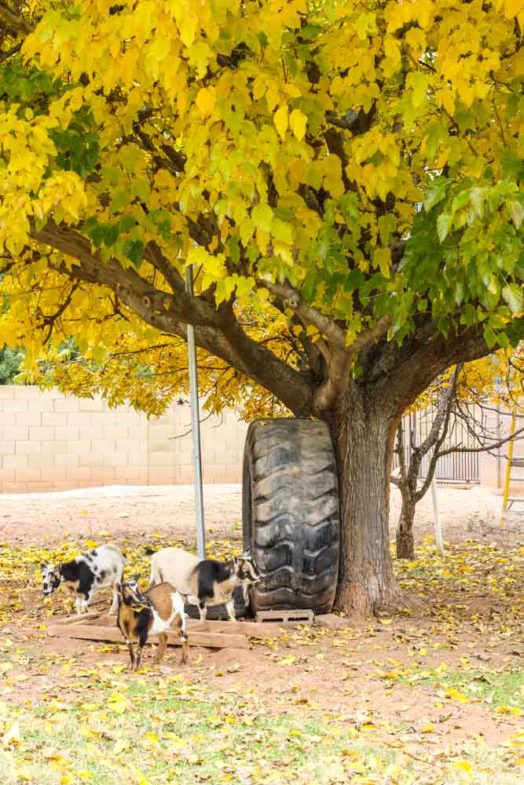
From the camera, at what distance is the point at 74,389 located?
48.1ft

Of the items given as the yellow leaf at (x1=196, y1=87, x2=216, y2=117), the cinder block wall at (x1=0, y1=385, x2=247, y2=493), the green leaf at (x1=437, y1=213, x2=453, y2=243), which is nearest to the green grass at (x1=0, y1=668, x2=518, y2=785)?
the green leaf at (x1=437, y1=213, x2=453, y2=243)

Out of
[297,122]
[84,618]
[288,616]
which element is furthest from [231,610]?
[297,122]

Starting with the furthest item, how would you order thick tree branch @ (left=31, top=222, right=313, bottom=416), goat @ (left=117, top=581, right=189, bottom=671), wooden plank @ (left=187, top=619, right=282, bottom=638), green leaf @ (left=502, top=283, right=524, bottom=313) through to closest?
thick tree branch @ (left=31, top=222, right=313, bottom=416)
wooden plank @ (left=187, top=619, right=282, bottom=638)
goat @ (left=117, top=581, right=189, bottom=671)
green leaf @ (left=502, top=283, right=524, bottom=313)

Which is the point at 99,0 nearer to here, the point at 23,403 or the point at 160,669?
the point at 160,669

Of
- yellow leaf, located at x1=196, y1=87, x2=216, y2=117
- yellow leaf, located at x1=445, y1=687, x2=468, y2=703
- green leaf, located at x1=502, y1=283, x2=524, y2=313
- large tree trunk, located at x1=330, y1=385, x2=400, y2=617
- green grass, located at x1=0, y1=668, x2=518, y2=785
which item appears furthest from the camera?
large tree trunk, located at x1=330, y1=385, x2=400, y2=617

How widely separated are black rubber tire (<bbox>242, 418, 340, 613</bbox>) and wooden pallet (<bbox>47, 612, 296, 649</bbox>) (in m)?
0.31

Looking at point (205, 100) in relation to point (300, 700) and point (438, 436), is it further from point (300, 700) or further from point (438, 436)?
point (438, 436)

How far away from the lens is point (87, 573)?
846 centimetres

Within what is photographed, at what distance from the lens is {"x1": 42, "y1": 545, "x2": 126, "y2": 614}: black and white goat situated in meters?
8.41

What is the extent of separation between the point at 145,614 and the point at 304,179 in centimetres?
277

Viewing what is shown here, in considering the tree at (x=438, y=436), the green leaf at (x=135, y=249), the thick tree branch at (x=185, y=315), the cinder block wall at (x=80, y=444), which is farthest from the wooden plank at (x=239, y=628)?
the cinder block wall at (x=80, y=444)

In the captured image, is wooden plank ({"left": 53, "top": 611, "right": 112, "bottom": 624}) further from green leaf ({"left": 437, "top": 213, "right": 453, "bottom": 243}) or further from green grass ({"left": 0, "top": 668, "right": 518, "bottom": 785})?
green leaf ({"left": 437, "top": 213, "right": 453, "bottom": 243})

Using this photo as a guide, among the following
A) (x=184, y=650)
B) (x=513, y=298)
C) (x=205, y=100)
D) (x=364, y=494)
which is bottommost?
(x=184, y=650)

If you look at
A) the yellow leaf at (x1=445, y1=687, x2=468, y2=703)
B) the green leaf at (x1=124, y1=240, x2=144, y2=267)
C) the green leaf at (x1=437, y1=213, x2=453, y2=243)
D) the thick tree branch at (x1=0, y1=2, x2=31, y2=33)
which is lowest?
the yellow leaf at (x1=445, y1=687, x2=468, y2=703)
